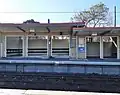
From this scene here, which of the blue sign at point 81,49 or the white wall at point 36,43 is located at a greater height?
the white wall at point 36,43

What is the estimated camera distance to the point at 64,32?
19984 millimetres

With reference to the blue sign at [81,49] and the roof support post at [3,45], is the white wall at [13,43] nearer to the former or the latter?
the roof support post at [3,45]

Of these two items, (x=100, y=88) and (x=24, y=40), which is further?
(x=24, y=40)

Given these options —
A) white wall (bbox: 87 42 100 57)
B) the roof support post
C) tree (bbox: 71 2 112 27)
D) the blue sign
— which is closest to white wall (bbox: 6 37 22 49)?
the roof support post

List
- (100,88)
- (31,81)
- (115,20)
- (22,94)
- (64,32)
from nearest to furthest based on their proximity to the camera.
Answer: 1. (22,94)
2. (100,88)
3. (31,81)
4. (64,32)
5. (115,20)

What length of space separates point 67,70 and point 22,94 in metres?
6.09

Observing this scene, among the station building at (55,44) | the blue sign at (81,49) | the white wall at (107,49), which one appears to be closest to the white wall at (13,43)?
the station building at (55,44)

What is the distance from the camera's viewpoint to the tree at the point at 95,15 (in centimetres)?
4097

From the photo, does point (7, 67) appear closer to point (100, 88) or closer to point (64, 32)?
point (100, 88)

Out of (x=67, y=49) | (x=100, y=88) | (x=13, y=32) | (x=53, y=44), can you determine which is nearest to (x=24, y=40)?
(x=13, y=32)

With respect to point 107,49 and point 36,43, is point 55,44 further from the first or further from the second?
point 107,49

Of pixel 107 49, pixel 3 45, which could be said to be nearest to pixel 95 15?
pixel 107 49

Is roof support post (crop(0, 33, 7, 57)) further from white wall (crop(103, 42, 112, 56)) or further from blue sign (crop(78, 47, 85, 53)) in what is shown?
white wall (crop(103, 42, 112, 56))

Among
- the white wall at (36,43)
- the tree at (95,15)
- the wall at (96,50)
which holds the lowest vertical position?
the wall at (96,50)
